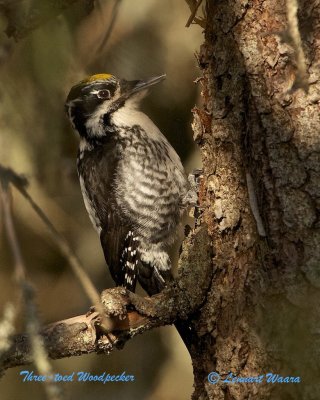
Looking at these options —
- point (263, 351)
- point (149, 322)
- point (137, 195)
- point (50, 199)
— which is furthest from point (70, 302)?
point (263, 351)

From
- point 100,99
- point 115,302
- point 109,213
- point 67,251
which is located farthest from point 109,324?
point 100,99

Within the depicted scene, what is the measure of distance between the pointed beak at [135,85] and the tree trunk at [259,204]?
110 cm

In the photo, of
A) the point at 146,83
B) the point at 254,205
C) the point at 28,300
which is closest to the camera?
the point at 28,300

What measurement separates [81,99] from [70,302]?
179 centimetres

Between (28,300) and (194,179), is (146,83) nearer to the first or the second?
(194,179)

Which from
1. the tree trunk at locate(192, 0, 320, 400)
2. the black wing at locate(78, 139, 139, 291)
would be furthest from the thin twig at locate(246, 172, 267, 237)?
the black wing at locate(78, 139, 139, 291)

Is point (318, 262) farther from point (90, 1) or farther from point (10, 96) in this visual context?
point (90, 1)

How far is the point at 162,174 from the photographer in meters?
3.84

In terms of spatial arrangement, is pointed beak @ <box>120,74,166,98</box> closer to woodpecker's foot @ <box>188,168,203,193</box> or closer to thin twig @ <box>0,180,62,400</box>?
woodpecker's foot @ <box>188,168,203,193</box>

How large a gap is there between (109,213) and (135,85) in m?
0.82

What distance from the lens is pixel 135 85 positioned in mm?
3998

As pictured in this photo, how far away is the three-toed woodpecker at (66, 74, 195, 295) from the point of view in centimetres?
384

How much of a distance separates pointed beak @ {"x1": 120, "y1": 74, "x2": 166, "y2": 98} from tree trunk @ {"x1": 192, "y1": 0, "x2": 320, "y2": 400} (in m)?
1.10

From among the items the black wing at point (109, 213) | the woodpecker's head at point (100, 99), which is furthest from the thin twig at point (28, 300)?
the woodpecker's head at point (100, 99)
